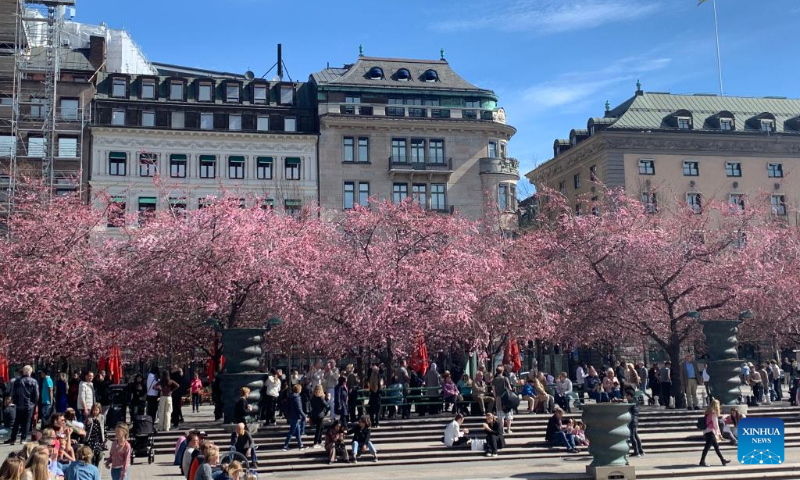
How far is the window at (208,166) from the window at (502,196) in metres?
18.2

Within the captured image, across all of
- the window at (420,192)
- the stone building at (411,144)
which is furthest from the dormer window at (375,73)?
the window at (420,192)

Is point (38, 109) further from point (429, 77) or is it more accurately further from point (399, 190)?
point (429, 77)

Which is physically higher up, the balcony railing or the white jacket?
the balcony railing

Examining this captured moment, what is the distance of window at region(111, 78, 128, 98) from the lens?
178ft

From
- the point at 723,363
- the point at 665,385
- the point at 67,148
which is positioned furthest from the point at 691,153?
the point at 67,148

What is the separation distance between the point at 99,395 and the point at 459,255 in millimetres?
13872

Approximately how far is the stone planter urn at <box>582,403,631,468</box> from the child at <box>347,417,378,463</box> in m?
5.85

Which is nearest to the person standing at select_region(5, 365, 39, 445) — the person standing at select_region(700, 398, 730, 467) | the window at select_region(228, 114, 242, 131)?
the person standing at select_region(700, 398, 730, 467)

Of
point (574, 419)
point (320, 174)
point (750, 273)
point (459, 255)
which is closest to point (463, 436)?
point (574, 419)

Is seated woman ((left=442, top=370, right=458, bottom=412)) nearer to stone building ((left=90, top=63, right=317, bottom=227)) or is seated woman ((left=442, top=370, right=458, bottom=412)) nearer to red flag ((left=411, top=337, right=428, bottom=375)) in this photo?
red flag ((left=411, top=337, right=428, bottom=375))

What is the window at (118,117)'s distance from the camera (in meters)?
53.4

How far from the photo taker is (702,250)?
3197cm

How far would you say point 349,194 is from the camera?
5559 cm

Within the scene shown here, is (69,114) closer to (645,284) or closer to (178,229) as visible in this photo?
(178,229)
